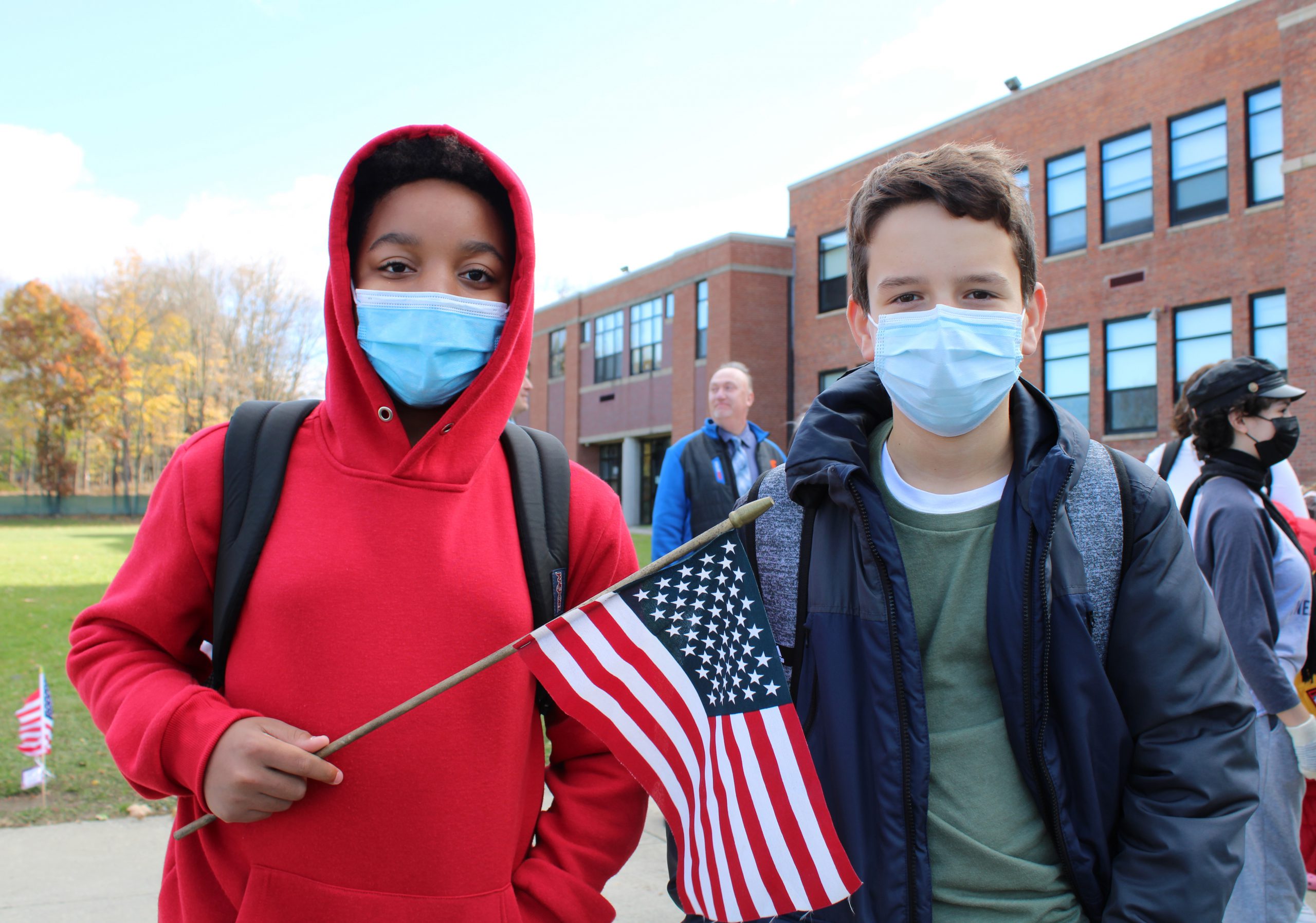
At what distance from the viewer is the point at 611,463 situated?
36781 millimetres

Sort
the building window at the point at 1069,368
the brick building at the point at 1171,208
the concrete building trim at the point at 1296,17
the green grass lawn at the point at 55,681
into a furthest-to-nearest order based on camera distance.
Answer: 1. the building window at the point at 1069,368
2. the brick building at the point at 1171,208
3. the concrete building trim at the point at 1296,17
4. the green grass lawn at the point at 55,681

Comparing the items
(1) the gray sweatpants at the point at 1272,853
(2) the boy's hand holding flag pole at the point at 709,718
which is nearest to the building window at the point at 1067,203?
(1) the gray sweatpants at the point at 1272,853

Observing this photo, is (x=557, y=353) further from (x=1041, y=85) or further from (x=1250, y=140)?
(x=1250, y=140)

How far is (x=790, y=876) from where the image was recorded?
168 cm

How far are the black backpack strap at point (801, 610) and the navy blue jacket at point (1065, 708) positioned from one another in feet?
0.04

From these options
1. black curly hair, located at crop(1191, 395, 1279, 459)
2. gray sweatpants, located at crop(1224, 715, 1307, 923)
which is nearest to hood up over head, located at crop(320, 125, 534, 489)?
gray sweatpants, located at crop(1224, 715, 1307, 923)

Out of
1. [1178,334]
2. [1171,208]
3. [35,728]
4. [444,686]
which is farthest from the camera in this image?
[1171,208]

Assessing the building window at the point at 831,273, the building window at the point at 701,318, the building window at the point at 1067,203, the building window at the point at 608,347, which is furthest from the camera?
the building window at the point at 608,347

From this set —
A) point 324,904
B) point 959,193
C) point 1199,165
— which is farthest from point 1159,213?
point 324,904

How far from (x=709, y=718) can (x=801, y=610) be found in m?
0.29

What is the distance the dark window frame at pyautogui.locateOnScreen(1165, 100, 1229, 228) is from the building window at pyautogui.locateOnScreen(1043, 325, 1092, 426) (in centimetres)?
291

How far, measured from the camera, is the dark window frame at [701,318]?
101 ft

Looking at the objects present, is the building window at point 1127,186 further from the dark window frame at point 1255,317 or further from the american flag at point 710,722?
the american flag at point 710,722

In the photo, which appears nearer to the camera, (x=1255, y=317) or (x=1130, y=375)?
(x=1255, y=317)
